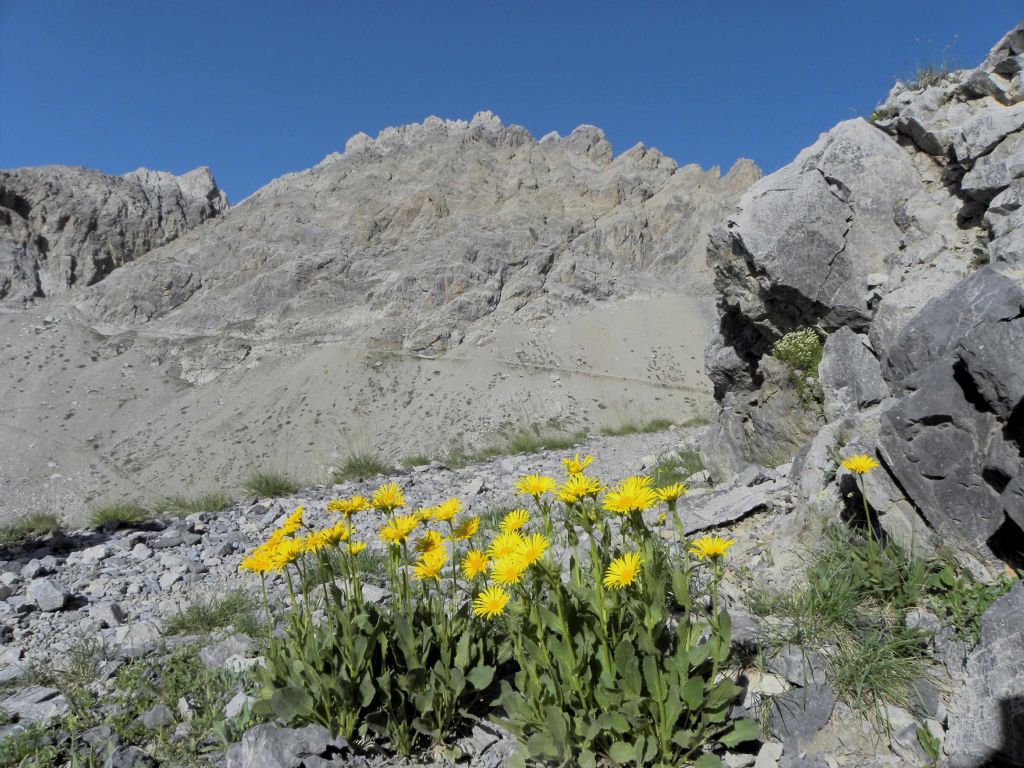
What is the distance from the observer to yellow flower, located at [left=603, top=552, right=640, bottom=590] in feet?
7.52

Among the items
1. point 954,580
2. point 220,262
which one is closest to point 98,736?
point 954,580

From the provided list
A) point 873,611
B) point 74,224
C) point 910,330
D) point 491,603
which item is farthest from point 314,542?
point 74,224

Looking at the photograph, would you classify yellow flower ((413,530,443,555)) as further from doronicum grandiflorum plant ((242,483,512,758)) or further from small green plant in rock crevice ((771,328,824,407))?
small green plant in rock crevice ((771,328,824,407))

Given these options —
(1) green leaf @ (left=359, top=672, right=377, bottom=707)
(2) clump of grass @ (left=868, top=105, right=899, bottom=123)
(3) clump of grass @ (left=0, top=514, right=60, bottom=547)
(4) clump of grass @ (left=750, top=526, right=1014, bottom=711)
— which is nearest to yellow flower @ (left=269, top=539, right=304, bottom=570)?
(1) green leaf @ (left=359, top=672, right=377, bottom=707)

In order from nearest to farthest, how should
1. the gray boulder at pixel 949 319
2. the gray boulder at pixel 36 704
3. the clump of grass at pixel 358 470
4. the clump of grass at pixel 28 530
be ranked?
the gray boulder at pixel 36 704 → the gray boulder at pixel 949 319 → the clump of grass at pixel 28 530 → the clump of grass at pixel 358 470

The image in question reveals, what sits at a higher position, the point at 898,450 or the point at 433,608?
the point at 898,450

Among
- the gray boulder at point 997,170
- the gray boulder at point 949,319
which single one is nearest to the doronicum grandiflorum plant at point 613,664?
the gray boulder at point 949,319

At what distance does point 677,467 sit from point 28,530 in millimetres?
10304

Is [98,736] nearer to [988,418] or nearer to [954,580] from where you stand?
[954,580]

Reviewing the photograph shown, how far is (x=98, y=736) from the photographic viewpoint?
2934 millimetres

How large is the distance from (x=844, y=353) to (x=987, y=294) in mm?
2848

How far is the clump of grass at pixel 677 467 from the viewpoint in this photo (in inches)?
360

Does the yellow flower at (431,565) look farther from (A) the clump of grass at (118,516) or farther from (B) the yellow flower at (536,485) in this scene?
(A) the clump of grass at (118,516)

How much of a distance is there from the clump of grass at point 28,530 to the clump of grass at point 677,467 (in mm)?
8932
